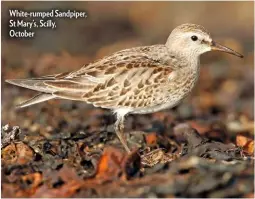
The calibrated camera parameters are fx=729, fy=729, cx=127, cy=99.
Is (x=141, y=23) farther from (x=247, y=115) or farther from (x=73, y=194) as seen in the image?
(x=73, y=194)

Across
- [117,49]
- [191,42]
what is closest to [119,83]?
[191,42]

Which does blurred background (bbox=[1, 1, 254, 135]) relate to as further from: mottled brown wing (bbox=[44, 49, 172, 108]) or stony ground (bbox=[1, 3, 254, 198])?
mottled brown wing (bbox=[44, 49, 172, 108])

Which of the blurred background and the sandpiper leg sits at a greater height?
the blurred background

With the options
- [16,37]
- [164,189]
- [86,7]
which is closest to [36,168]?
[164,189]

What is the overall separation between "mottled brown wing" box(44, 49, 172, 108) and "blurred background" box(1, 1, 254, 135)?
3.18 ft

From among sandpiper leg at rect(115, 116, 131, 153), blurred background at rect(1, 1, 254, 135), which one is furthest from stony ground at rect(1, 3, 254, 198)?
sandpiper leg at rect(115, 116, 131, 153)

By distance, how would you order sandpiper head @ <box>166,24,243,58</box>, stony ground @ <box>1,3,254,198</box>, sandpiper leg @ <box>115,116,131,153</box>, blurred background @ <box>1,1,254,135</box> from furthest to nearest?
blurred background @ <box>1,1,254,135</box>, sandpiper head @ <box>166,24,243,58</box>, sandpiper leg @ <box>115,116,131,153</box>, stony ground @ <box>1,3,254,198</box>

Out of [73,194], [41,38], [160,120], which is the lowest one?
[73,194]

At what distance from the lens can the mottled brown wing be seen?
7297mm

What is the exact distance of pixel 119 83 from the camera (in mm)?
7332

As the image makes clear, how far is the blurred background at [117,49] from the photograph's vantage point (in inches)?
359

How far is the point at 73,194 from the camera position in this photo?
223 inches

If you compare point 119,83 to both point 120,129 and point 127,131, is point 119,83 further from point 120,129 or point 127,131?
point 127,131

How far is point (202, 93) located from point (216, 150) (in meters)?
4.59
